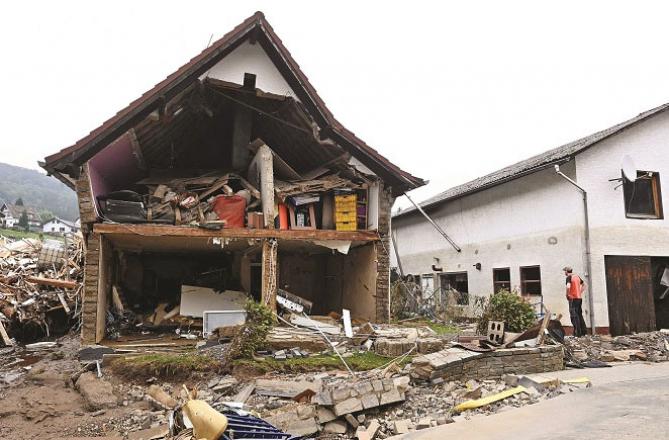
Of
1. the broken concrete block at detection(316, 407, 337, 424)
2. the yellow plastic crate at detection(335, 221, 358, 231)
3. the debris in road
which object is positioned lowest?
the broken concrete block at detection(316, 407, 337, 424)

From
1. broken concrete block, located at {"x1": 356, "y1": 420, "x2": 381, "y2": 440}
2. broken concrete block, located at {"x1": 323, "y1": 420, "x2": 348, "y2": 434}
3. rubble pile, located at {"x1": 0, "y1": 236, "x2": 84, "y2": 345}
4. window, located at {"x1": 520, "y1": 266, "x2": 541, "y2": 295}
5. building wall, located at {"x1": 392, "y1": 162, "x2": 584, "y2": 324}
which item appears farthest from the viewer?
window, located at {"x1": 520, "y1": 266, "x2": 541, "y2": 295}

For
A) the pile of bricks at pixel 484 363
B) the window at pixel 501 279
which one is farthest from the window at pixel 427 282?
the pile of bricks at pixel 484 363

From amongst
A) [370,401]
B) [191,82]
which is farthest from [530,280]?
[191,82]

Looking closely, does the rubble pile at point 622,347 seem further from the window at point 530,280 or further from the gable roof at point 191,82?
the gable roof at point 191,82

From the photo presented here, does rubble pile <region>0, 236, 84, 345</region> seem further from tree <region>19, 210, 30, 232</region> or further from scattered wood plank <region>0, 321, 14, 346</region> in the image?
tree <region>19, 210, 30, 232</region>

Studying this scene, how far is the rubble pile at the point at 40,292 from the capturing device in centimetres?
1307

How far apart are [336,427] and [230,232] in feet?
19.0

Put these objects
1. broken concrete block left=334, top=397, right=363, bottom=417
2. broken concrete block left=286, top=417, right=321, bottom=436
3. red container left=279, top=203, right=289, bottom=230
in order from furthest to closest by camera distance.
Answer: red container left=279, top=203, right=289, bottom=230 < broken concrete block left=334, top=397, right=363, bottom=417 < broken concrete block left=286, top=417, right=321, bottom=436

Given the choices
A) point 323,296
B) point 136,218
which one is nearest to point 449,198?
point 323,296

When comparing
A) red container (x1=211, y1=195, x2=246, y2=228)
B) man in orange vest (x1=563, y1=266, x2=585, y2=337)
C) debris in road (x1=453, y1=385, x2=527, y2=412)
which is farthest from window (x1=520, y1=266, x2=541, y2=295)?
red container (x1=211, y1=195, x2=246, y2=228)

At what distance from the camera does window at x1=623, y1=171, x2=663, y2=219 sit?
13.7 m

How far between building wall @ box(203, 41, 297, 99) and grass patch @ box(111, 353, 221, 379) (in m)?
5.84

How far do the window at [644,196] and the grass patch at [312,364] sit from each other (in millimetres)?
9220

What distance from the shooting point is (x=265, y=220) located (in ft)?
36.6
